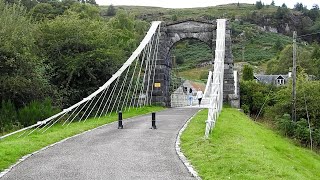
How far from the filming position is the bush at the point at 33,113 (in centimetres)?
2414

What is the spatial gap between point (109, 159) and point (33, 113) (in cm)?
1358

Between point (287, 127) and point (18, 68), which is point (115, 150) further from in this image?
point (287, 127)

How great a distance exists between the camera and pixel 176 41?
39.3 meters

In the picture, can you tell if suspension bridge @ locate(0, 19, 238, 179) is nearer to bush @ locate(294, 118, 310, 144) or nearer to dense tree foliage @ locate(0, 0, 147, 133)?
dense tree foliage @ locate(0, 0, 147, 133)

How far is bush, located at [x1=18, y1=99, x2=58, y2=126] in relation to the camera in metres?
24.1

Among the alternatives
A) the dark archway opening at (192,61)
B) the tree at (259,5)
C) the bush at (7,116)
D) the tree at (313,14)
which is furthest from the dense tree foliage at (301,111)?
the tree at (259,5)

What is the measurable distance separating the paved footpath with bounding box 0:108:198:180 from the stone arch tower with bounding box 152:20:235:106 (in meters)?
20.6

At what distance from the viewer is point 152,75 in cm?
3816

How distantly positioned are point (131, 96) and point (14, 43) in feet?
29.9

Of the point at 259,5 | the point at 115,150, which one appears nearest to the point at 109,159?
the point at 115,150

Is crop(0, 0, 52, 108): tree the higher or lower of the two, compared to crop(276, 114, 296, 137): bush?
higher

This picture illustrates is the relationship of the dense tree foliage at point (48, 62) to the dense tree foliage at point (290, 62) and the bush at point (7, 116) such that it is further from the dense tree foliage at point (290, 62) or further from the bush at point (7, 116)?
the dense tree foliage at point (290, 62)

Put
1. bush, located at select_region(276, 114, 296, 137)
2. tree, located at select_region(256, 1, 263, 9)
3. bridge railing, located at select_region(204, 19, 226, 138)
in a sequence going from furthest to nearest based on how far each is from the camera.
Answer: tree, located at select_region(256, 1, 263, 9)
bush, located at select_region(276, 114, 296, 137)
bridge railing, located at select_region(204, 19, 226, 138)

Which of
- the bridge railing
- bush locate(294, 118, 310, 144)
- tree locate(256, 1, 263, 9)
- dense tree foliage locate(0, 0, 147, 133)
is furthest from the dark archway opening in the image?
bush locate(294, 118, 310, 144)
